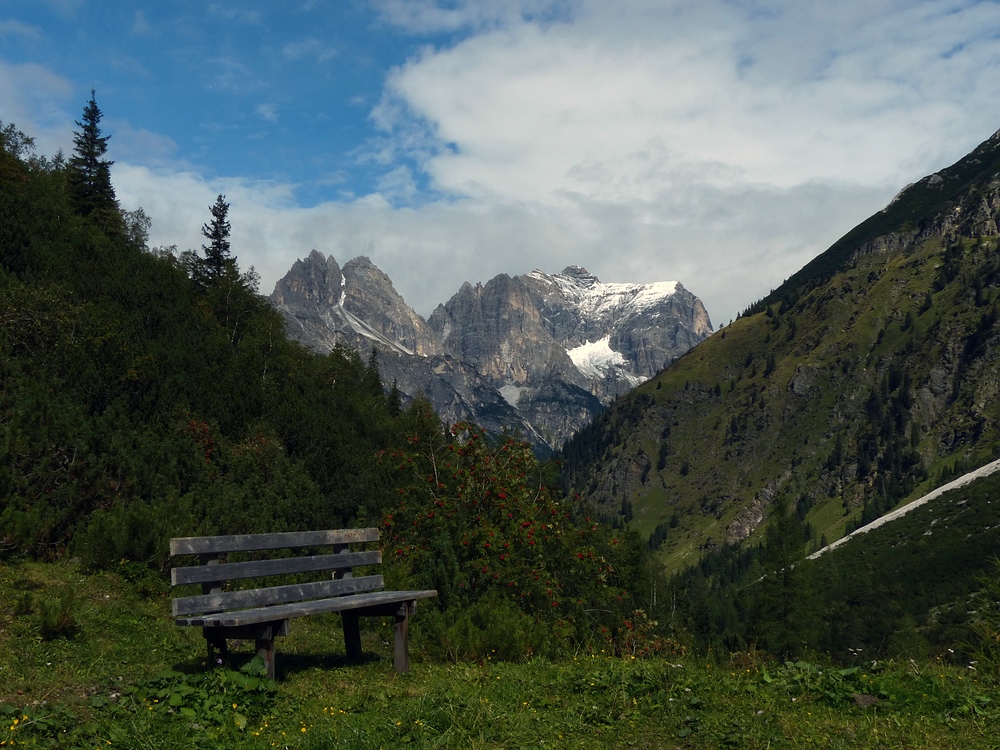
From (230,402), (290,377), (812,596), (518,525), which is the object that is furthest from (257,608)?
(812,596)

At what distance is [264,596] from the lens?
9.49m

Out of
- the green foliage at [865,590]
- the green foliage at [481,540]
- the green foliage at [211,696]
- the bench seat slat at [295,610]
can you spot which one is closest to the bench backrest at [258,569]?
the bench seat slat at [295,610]

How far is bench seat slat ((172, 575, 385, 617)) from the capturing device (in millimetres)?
8500

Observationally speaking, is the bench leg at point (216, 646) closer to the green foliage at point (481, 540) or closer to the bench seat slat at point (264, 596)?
the bench seat slat at point (264, 596)

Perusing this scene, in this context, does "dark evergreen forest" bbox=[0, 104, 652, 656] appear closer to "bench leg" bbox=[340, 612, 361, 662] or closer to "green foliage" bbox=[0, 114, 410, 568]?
"green foliage" bbox=[0, 114, 410, 568]

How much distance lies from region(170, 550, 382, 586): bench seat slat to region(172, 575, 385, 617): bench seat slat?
0.20m

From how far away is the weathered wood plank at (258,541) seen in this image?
8.71m

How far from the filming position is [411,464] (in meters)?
18.5

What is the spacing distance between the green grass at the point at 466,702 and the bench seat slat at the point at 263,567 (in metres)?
1.06

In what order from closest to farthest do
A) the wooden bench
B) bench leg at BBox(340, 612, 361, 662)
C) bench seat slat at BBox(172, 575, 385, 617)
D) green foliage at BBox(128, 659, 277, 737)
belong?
green foliage at BBox(128, 659, 277, 737) < bench seat slat at BBox(172, 575, 385, 617) < the wooden bench < bench leg at BBox(340, 612, 361, 662)

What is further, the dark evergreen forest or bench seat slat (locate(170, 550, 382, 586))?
the dark evergreen forest

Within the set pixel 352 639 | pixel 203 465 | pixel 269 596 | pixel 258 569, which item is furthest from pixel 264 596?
pixel 203 465

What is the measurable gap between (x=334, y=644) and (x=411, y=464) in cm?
553

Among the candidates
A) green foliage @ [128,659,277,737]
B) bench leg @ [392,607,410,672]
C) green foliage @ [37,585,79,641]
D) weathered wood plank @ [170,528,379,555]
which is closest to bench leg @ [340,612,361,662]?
bench leg @ [392,607,410,672]
